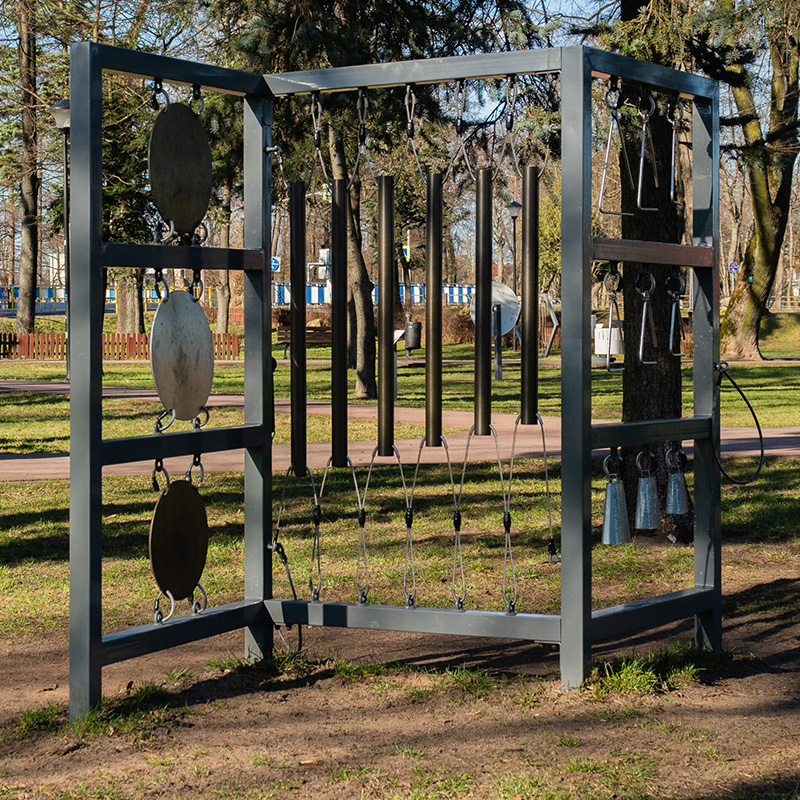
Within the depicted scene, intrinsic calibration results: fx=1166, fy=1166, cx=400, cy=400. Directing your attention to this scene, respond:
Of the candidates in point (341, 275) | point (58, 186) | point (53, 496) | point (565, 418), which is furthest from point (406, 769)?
point (58, 186)

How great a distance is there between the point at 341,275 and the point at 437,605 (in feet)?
6.40

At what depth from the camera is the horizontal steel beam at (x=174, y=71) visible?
169 inches

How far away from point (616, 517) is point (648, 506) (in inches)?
10.7

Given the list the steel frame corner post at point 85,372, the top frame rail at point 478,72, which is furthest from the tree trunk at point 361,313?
the steel frame corner post at point 85,372

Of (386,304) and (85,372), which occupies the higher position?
(386,304)

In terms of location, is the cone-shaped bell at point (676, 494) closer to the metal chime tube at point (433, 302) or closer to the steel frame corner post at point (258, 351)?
the metal chime tube at point (433, 302)

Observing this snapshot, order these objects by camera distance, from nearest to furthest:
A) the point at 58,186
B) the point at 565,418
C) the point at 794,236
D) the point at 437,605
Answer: the point at 565,418 < the point at 437,605 < the point at 58,186 < the point at 794,236

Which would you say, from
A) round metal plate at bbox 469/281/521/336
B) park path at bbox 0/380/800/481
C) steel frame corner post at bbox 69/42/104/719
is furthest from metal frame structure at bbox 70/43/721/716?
park path at bbox 0/380/800/481

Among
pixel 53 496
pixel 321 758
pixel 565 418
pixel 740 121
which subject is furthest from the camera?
pixel 53 496

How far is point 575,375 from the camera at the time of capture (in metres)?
4.64

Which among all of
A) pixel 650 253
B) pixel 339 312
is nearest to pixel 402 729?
pixel 339 312

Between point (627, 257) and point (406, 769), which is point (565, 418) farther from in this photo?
point (406, 769)

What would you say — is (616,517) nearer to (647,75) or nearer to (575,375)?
(575,375)

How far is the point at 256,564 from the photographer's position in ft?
17.0
